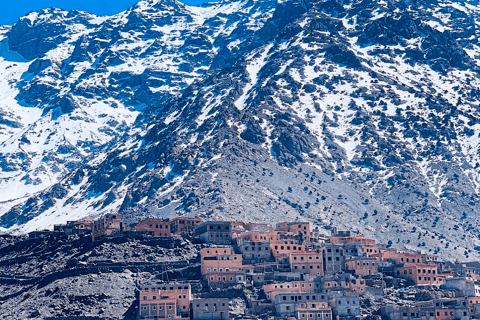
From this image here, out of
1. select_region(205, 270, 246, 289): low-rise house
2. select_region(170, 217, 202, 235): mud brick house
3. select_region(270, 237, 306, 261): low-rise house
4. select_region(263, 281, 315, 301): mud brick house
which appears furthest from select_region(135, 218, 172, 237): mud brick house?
select_region(263, 281, 315, 301): mud brick house

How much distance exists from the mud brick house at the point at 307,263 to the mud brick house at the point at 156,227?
22713mm

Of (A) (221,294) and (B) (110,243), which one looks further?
(B) (110,243)

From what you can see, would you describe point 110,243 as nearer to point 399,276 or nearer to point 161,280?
point 161,280

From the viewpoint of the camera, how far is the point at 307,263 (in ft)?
582

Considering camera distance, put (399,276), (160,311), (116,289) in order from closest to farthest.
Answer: (160,311), (116,289), (399,276)

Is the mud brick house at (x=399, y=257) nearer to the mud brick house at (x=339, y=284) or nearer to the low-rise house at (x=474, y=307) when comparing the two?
the mud brick house at (x=339, y=284)

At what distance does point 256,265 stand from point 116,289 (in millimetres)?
20991

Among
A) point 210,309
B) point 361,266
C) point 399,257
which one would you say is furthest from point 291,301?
point 399,257

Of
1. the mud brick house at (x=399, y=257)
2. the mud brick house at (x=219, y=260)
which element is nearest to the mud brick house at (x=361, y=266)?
the mud brick house at (x=399, y=257)

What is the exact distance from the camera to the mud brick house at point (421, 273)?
180 m

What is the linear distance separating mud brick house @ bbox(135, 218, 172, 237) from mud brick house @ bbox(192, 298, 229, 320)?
3025 cm

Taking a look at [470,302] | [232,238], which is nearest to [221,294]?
[232,238]

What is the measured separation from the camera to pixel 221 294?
16612 cm

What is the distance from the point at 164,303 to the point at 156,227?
106ft
